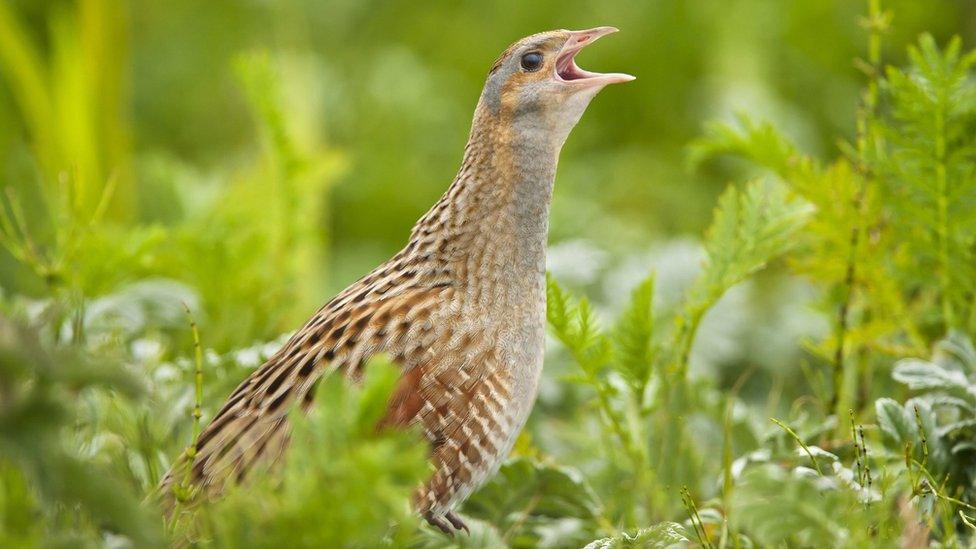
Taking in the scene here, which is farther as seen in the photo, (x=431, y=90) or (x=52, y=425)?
(x=431, y=90)

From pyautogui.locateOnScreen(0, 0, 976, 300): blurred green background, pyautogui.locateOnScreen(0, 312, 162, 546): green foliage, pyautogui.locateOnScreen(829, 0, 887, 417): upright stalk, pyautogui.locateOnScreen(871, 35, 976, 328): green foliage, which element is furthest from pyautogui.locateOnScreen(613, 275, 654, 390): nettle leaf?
pyautogui.locateOnScreen(0, 0, 976, 300): blurred green background

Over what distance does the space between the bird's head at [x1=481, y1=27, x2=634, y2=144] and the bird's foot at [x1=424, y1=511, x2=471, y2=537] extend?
2.34 ft

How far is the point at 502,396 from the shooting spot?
2.17 metres

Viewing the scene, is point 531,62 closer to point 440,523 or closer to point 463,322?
point 463,322

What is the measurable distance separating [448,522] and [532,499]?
1.06 feet

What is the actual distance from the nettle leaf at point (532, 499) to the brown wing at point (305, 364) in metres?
0.40

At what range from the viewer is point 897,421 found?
220 centimetres

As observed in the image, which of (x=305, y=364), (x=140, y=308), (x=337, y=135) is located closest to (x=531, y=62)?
(x=305, y=364)

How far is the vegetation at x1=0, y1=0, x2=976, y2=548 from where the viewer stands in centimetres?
163

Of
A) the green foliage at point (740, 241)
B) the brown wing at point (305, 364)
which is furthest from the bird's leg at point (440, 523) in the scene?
the green foliage at point (740, 241)

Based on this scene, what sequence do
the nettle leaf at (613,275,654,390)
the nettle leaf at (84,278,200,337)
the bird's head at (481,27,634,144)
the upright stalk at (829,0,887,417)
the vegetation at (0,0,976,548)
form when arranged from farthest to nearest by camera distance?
the nettle leaf at (84,278,200,337) → the upright stalk at (829,0,887,417) → the nettle leaf at (613,275,654,390) → the bird's head at (481,27,634,144) → the vegetation at (0,0,976,548)

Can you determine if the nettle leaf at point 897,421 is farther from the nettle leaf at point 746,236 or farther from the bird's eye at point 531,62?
the bird's eye at point 531,62

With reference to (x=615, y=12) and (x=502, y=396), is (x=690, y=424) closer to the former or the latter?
(x=502, y=396)

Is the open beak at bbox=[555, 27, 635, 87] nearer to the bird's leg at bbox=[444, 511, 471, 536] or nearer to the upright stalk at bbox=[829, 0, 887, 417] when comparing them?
the upright stalk at bbox=[829, 0, 887, 417]
